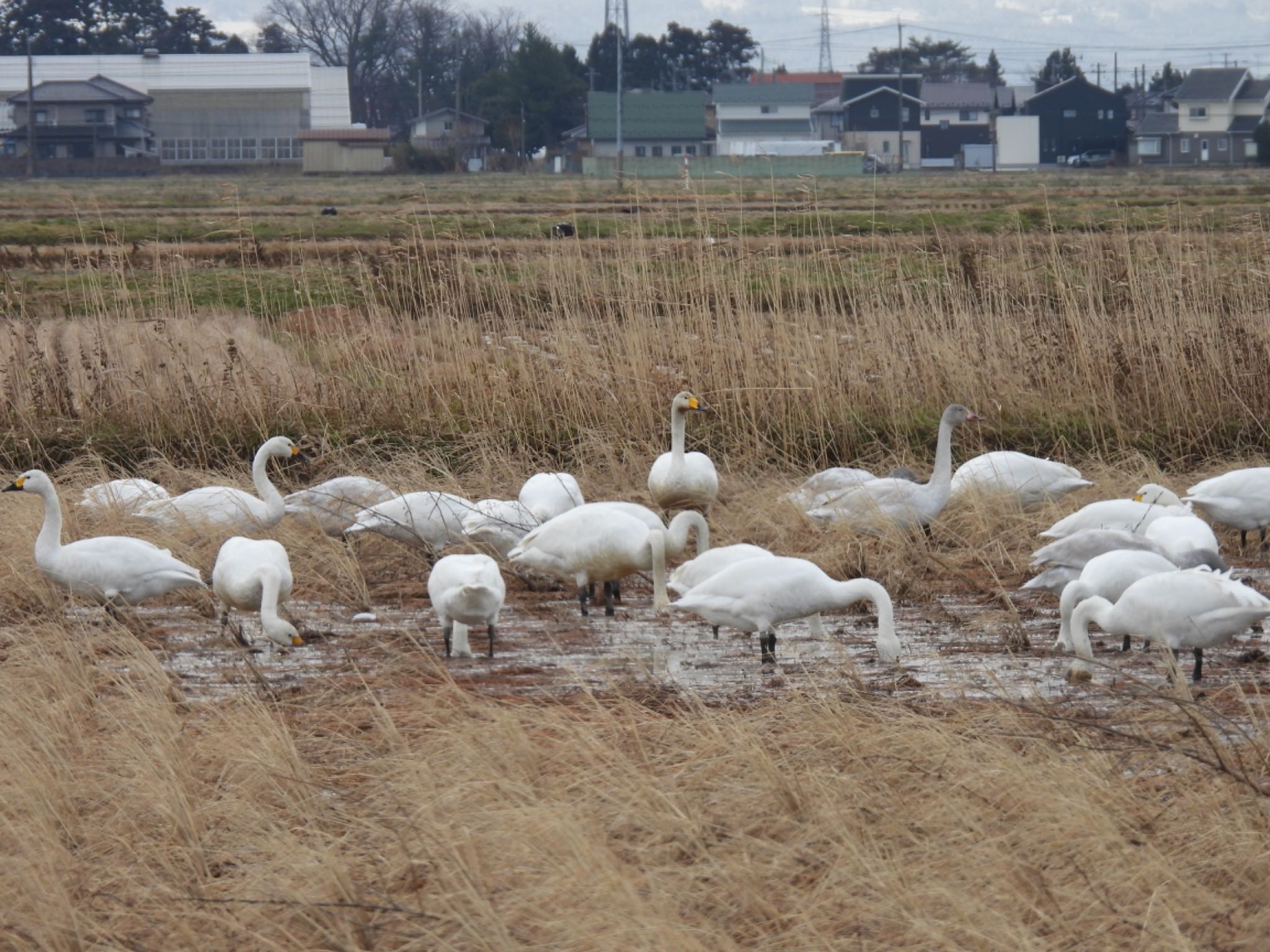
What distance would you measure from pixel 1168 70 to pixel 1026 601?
118 metres

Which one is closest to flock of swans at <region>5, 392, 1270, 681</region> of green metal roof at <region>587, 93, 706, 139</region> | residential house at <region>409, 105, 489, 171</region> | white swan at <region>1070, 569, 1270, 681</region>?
white swan at <region>1070, 569, 1270, 681</region>

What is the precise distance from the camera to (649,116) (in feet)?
270

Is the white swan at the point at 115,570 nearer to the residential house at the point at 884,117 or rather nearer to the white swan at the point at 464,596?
the white swan at the point at 464,596

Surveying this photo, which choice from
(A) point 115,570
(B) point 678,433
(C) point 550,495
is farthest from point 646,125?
(A) point 115,570

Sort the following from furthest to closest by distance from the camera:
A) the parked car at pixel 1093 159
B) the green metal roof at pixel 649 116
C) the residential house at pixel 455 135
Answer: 1. the parked car at pixel 1093 159
2. the residential house at pixel 455 135
3. the green metal roof at pixel 649 116

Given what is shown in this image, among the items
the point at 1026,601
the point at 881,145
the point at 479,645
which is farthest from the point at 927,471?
the point at 881,145

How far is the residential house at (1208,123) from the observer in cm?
8138

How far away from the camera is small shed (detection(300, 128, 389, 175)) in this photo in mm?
75625

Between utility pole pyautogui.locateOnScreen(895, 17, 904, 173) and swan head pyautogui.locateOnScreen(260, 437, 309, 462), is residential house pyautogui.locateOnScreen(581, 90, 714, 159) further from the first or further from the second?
swan head pyautogui.locateOnScreen(260, 437, 309, 462)

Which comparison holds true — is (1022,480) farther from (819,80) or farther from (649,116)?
(819,80)

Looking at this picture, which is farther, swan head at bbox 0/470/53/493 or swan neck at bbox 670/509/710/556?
swan head at bbox 0/470/53/493

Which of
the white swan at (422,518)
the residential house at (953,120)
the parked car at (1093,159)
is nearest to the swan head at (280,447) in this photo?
the white swan at (422,518)

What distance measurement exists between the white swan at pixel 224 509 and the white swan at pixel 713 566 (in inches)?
98.6

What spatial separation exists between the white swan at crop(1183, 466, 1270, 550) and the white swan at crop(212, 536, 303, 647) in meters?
4.33
